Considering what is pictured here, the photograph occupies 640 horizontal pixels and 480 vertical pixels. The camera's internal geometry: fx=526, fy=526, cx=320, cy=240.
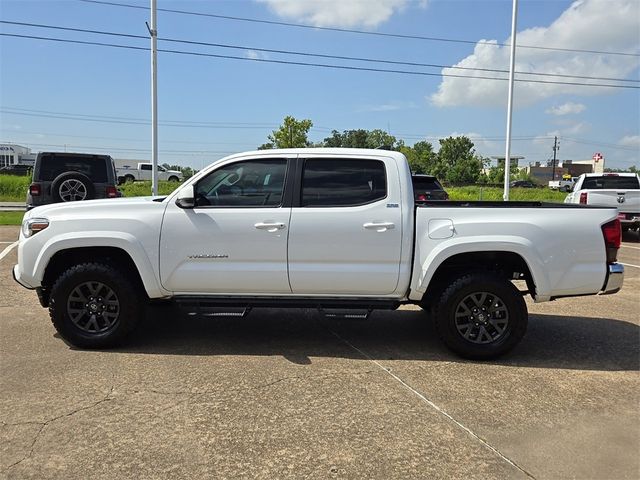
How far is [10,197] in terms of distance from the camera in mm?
33562

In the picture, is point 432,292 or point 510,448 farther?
point 432,292

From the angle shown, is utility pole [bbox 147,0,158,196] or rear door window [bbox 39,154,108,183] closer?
rear door window [bbox 39,154,108,183]

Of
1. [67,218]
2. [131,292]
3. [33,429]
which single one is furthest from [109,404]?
[67,218]

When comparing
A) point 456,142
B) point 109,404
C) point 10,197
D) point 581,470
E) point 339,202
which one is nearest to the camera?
point 581,470

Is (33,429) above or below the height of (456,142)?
below

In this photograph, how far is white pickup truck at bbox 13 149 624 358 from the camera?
4.69m

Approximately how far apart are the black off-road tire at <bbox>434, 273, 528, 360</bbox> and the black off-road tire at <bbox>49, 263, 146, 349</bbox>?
285 centimetres

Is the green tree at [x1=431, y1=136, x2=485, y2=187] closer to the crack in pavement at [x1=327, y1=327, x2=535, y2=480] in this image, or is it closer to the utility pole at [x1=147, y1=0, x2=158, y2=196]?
the utility pole at [x1=147, y1=0, x2=158, y2=196]

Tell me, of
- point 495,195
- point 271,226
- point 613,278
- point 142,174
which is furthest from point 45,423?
point 142,174

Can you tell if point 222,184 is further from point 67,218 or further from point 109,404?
point 109,404

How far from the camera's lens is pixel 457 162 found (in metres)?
83.6

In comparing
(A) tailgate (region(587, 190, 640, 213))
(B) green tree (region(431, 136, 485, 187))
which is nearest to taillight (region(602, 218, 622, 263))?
(A) tailgate (region(587, 190, 640, 213))

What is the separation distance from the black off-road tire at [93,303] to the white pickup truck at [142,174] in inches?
1731

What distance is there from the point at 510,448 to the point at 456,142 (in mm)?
89040
